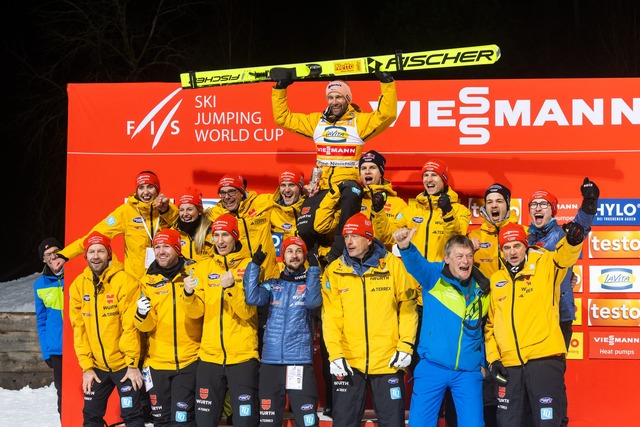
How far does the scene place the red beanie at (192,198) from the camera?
7516mm

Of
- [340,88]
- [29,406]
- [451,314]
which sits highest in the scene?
Answer: [340,88]

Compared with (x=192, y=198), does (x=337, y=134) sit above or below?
above

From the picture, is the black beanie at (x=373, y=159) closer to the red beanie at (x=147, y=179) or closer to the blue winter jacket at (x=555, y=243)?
the blue winter jacket at (x=555, y=243)

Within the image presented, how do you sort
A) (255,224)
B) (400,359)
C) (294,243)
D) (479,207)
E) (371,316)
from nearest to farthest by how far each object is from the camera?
(400,359), (371,316), (294,243), (255,224), (479,207)

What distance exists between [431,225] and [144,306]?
7.79ft

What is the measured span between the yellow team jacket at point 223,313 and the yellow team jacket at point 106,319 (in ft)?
1.66

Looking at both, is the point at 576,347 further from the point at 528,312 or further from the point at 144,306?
the point at 144,306

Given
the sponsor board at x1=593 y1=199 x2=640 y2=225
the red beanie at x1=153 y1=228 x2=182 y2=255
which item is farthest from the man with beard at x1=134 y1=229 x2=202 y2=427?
the sponsor board at x1=593 y1=199 x2=640 y2=225

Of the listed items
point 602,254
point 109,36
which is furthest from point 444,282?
point 109,36

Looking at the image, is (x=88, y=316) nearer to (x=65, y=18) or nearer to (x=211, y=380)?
(x=211, y=380)

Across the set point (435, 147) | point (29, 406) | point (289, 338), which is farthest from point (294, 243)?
point (29, 406)

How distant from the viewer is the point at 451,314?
20.1ft

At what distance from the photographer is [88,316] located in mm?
6961

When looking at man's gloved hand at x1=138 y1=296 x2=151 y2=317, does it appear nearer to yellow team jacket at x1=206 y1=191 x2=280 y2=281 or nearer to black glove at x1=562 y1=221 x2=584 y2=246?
yellow team jacket at x1=206 y1=191 x2=280 y2=281
